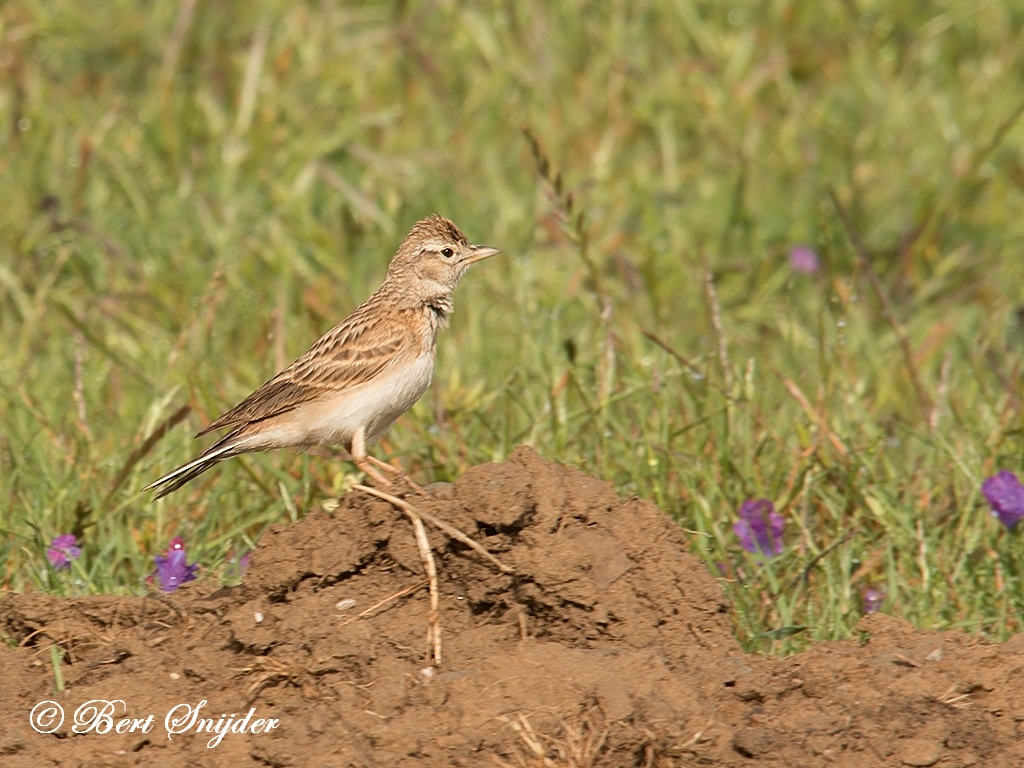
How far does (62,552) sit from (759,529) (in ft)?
7.82

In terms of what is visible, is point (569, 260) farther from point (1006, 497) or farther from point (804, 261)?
point (1006, 497)

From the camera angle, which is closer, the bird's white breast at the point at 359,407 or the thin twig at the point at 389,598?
the thin twig at the point at 389,598

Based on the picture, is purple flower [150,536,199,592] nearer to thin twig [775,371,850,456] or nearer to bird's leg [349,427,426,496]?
bird's leg [349,427,426,496]

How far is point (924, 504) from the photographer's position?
228 inches

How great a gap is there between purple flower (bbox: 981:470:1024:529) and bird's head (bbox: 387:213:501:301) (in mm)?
2221

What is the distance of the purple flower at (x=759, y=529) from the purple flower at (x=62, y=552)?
89.2 inches

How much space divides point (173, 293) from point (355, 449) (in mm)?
2733

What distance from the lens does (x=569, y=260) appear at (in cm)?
859

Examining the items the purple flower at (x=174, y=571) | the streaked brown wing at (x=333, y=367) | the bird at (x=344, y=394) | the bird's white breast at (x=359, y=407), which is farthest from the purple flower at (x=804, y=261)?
the purple flower at (x=174, y=571)

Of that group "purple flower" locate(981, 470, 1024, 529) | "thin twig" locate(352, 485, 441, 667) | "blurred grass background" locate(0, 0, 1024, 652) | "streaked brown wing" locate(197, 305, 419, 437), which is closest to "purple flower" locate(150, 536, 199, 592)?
"blurred grass background" locate(0, 0, 1024, 652)

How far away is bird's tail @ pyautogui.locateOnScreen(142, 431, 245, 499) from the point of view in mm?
5554

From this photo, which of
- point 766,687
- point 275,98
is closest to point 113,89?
point 275,98

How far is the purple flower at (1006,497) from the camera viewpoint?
5379mm

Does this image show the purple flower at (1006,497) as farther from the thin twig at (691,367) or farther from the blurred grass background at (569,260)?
the thin twig at (691,367)
